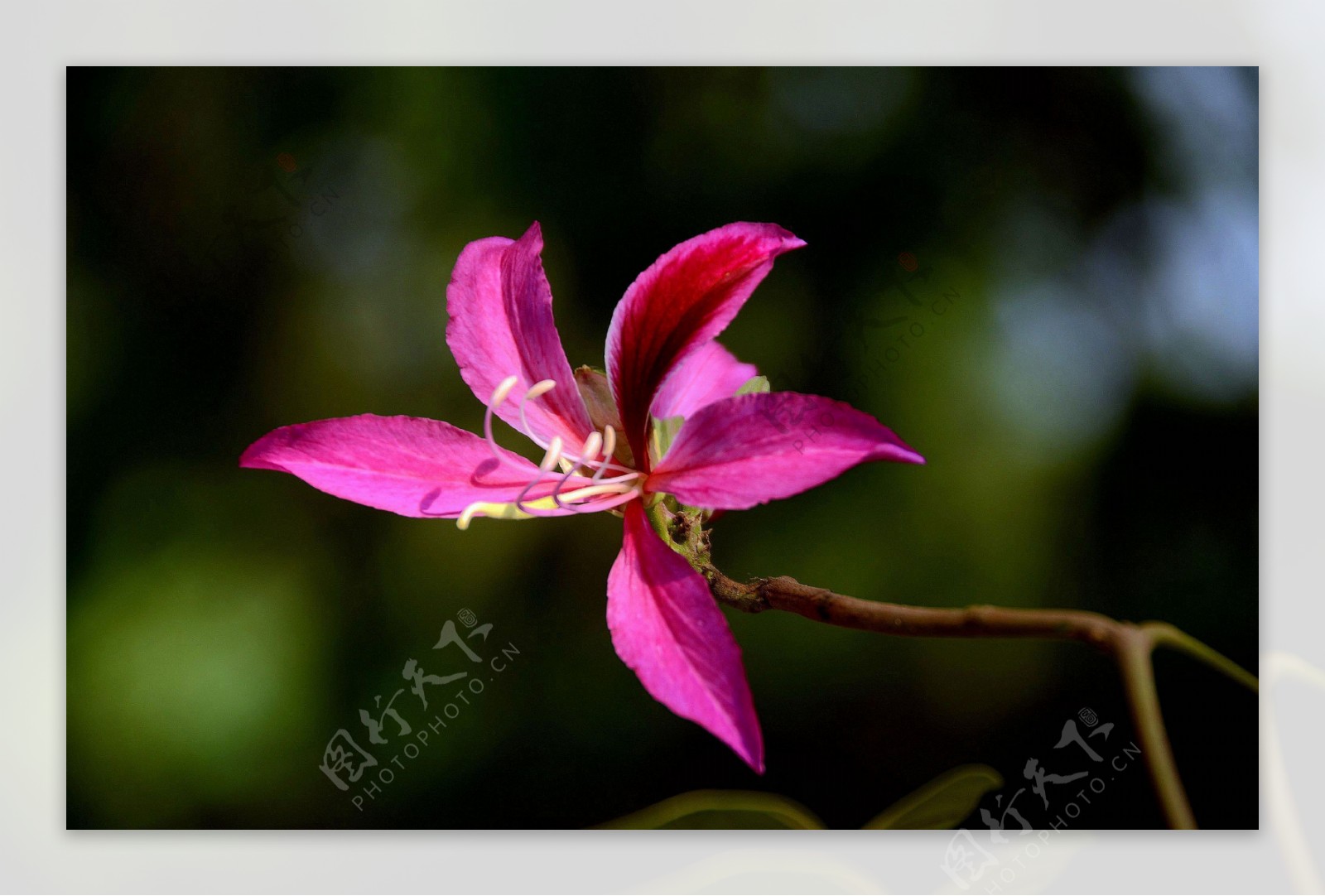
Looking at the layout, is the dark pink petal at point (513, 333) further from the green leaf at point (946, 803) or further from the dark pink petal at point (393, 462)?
the green leaf at point (946, 803)

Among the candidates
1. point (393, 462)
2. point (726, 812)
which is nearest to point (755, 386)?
point (393, 462)

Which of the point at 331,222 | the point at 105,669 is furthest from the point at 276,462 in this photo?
the point at 105,669

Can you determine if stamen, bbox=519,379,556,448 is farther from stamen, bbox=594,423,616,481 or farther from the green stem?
the green stem

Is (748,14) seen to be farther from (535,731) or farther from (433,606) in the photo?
(535,731)

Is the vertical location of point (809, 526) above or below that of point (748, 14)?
below

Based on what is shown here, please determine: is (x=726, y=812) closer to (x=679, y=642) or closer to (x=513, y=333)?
(x=679, y=642)

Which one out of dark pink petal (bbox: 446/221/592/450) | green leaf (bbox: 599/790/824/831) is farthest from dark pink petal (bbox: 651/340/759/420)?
green leaf (bbox: 599/790/824/831)

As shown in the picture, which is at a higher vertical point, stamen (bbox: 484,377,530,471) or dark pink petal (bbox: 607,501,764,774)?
stamen (bbox: 484,377,530,471)
